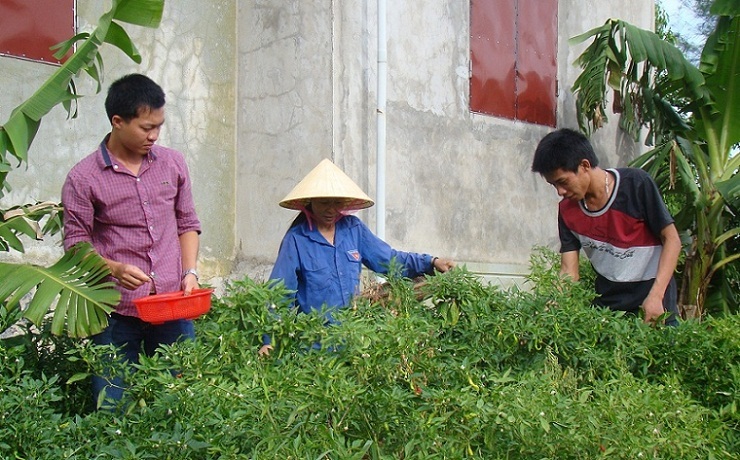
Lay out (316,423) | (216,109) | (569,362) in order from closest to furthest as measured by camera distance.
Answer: (316,423)
(569,362)
(216,109)

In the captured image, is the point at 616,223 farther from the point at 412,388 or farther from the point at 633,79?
the point at 633,79

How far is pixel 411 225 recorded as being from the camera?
307 inches

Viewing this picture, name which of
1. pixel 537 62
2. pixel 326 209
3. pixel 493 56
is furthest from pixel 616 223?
pixel 537 62

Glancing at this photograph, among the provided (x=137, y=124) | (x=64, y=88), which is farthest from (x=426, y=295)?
(x=64, y=88)

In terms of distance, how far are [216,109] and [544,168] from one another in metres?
3.25

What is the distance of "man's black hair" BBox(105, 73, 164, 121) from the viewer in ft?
13.9

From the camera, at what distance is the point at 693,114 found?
8.74 meters

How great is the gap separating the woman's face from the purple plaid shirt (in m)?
0.75

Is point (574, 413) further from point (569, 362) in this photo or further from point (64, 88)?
point (64, 88)

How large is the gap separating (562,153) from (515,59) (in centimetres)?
410

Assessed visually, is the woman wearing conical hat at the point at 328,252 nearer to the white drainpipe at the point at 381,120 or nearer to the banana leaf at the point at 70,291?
the banana leaf at the point at 70,291

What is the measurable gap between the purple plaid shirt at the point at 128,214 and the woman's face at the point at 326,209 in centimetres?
75

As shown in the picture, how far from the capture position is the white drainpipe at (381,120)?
730cm

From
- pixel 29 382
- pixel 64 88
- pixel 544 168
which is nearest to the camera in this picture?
pixel 29 382
